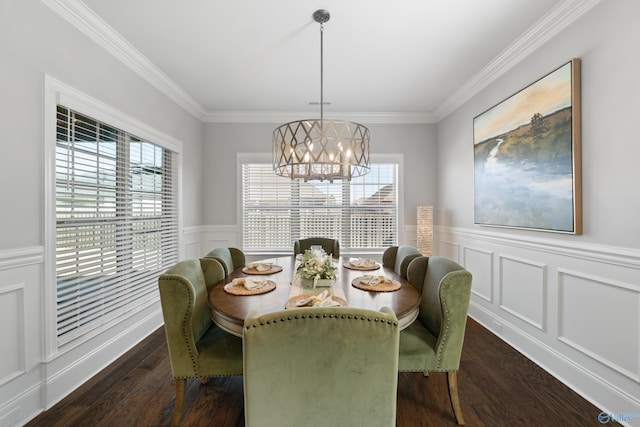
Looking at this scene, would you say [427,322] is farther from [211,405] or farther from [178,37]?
[178,37]

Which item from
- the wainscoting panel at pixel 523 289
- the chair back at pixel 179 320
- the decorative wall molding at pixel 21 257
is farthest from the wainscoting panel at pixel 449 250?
the decorative wall molding at pixel 21 257

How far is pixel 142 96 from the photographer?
9.40ft

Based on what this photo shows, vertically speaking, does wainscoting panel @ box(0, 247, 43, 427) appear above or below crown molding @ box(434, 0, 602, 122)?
below

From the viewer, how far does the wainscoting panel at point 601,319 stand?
1690 millimetres

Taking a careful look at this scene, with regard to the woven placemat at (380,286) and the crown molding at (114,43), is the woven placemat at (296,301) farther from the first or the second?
the crown molding at (114,43)

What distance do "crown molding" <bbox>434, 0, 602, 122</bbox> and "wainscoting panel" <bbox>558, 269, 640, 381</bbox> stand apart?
1.80 m

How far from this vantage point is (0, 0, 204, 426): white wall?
5.39 ft

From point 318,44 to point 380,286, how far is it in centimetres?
206

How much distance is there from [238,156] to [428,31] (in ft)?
9.58

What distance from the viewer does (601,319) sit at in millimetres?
1863

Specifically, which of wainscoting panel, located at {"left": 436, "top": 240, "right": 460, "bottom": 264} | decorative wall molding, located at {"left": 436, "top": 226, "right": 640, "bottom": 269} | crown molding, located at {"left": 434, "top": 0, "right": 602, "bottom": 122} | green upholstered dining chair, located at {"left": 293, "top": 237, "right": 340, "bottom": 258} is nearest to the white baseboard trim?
decorative wall molding, located at {"left": 436, "top": 226, "right": 640, "bottom": 269}

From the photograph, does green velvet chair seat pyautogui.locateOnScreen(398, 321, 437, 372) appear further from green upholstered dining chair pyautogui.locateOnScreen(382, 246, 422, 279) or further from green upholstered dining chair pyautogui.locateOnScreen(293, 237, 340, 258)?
green upholstered dining chair pyautogui.locateOnScreen(293, 237, 340, 258)

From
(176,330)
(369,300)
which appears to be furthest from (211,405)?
(369,300)

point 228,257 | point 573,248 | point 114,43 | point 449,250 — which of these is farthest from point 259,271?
point 449,250
